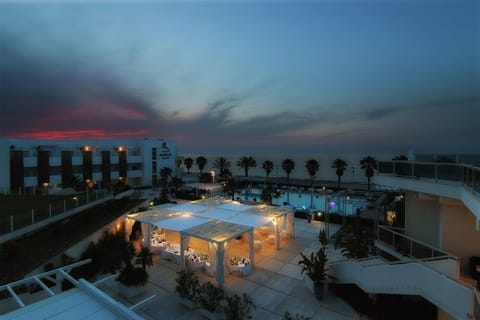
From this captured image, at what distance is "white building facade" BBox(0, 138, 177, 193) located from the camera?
1191 inches

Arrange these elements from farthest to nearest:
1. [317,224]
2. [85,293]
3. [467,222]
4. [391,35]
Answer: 1. [317,224]
2. [391,35]
3. [467,222]
4. [85,293]

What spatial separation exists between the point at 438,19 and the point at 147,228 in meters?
22.2

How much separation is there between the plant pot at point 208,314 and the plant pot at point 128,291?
3.37m

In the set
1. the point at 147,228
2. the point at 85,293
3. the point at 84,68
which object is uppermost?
the point at 84,68

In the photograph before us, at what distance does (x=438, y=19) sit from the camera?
12.9 meters

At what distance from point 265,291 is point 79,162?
39.2 meters

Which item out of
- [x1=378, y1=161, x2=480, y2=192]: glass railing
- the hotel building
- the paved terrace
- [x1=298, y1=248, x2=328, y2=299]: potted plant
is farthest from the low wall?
[x1=378, y1=161, x2=480, y2=192]: glass railing

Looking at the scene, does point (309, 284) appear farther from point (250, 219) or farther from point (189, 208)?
point (189, 208)

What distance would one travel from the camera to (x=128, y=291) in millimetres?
10078

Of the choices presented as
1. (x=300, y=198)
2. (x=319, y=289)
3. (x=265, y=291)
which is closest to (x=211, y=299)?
(x=265, y=291)

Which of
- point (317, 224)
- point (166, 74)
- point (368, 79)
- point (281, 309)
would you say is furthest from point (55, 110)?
point (368, 79)

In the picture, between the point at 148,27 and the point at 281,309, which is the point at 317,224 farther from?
the point at 148,27

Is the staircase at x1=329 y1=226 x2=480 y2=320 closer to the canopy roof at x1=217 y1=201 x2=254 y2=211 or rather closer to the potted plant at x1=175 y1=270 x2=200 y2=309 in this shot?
the potted plant at x1=175 y1=270 x2=200 y2=309

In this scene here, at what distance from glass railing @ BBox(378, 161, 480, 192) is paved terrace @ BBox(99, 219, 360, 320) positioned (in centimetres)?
633
